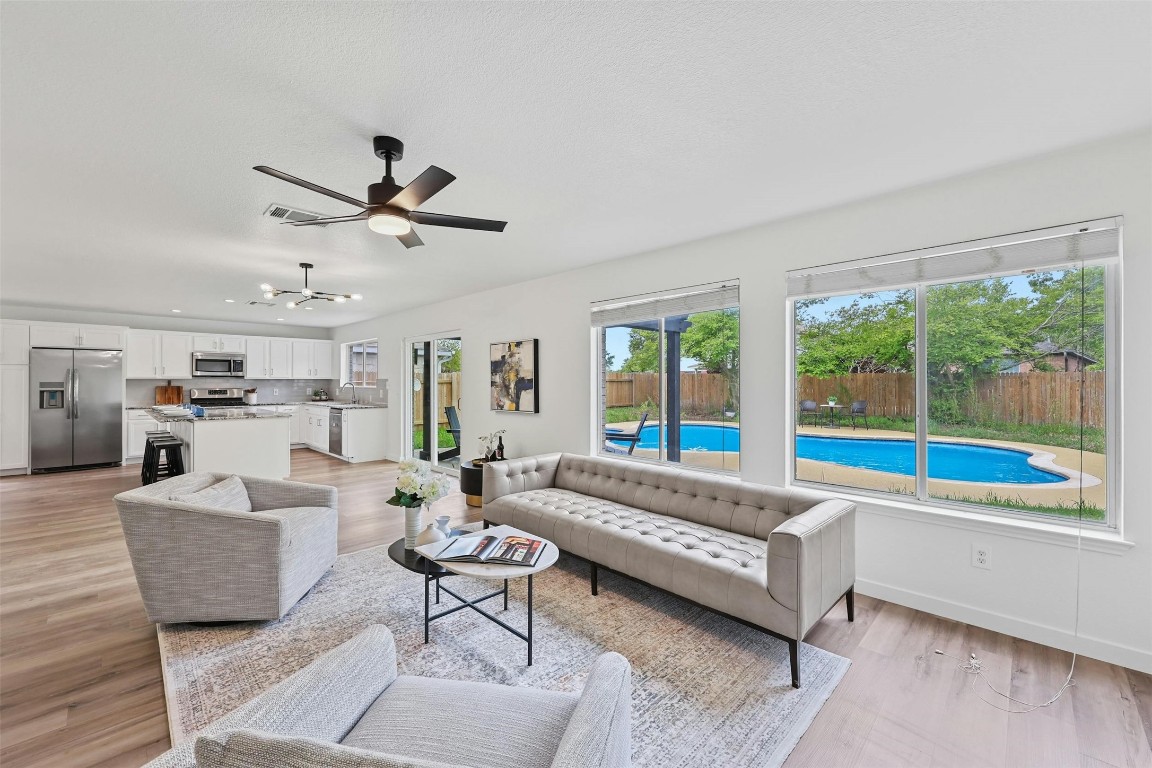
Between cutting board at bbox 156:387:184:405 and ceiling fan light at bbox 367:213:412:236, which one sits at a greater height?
ceiling fan light at bbox 367:213:412:236

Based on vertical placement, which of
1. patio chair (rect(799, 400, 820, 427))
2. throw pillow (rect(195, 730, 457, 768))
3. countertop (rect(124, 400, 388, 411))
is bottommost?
throw pillow (rect(195, 730, 457, 768))

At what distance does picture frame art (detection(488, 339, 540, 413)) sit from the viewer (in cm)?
520

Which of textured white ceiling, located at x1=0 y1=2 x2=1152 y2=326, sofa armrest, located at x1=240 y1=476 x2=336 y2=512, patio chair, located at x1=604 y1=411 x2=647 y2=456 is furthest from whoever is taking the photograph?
patio chair, located at x1=604 y1=411 x2=647 y2=456

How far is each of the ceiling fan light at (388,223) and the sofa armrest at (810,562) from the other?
2264mm

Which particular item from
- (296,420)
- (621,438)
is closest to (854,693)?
(621,438)

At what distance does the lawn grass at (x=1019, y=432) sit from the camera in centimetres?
239

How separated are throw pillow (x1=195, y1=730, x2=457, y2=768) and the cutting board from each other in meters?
9.53

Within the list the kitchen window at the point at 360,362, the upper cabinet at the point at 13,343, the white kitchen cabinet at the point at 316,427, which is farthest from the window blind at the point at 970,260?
the upper cabinet at the point at 13,343

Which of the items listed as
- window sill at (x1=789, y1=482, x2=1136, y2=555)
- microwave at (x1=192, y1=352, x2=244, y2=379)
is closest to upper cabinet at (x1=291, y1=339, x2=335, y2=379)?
microwave at (x1=192, y1=352, x2=244, y2=379)

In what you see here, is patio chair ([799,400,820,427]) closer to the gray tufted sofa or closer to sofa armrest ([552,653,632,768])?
the gray tufted sofa

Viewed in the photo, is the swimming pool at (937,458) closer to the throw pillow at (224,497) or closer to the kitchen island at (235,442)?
the throw pillow at (224,497)

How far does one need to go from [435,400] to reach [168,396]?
486 cm

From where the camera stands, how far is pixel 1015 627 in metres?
2.47

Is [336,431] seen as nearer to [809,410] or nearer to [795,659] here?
[809,410]
